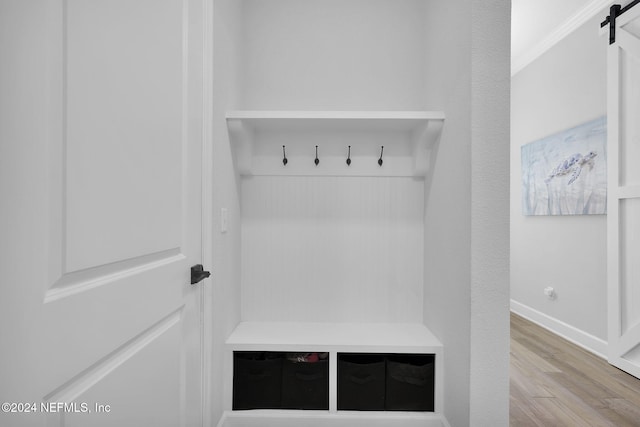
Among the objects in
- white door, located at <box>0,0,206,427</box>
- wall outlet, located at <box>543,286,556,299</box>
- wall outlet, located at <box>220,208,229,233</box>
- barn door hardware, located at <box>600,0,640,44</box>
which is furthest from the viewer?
wall outlet, located at <box>543,286,556,299</box>

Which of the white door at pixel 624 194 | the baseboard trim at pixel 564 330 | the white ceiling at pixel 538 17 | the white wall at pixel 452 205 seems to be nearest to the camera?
the white wall at pixel 452 205

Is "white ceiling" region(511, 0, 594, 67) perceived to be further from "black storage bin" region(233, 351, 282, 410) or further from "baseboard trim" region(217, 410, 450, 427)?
"black storage bin" region(233, 351, 282, 410)

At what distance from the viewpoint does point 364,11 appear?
72.6 inches

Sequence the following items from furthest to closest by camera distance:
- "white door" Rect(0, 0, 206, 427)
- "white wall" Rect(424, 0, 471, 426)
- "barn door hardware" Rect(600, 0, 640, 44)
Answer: "barn door hardware" Rect(600, 0, 640, 44)
"white wall" Rect(424, 0, 471, 426)
"white door" Rect(0, 0, 206, 427)

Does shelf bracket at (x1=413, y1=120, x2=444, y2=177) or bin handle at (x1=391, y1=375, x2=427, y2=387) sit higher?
shelf bracket at (x1=413, y1=120, x2=444, y2=177)

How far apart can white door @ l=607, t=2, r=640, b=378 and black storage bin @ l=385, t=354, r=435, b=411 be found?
1.71 m

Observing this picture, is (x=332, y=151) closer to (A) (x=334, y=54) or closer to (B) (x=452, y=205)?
(A) (x=334, y=54)

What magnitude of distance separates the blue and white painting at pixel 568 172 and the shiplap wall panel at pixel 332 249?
1804mm

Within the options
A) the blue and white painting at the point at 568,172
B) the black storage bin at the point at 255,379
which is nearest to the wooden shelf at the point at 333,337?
the black storage bin at the point at 255,379

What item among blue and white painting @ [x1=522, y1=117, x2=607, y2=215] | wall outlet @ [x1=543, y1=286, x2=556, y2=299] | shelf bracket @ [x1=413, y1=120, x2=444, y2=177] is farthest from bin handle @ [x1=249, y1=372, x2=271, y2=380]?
wall outlet @ [x1=543, y1=286, x2=556, y2=299]

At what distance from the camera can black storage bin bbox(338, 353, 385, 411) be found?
5.05ft

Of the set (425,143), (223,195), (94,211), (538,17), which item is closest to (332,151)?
(425,143)

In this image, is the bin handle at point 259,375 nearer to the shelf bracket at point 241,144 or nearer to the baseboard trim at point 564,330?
the shelf bracket at point 241,144

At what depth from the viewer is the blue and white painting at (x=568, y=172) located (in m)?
2.56
